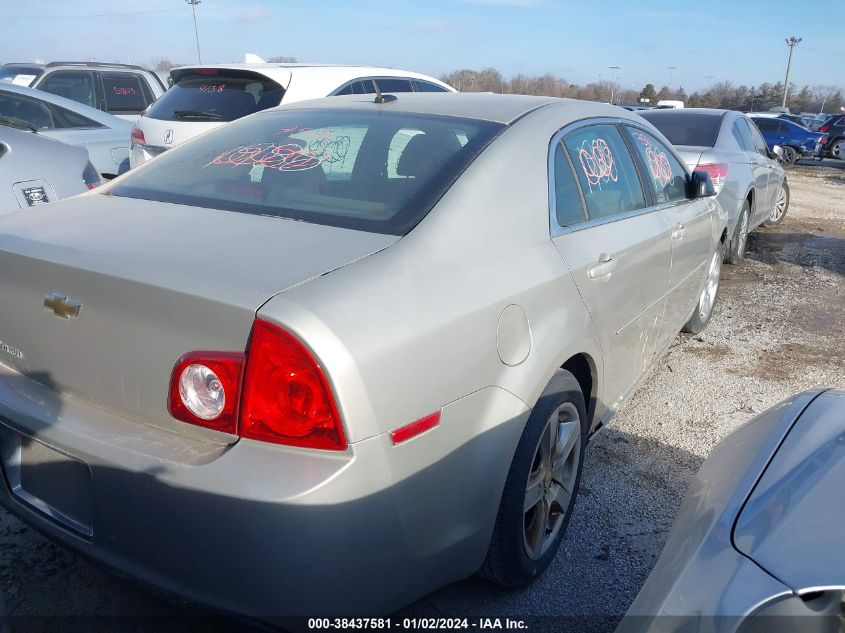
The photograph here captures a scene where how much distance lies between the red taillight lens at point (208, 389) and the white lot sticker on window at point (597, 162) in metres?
1.84

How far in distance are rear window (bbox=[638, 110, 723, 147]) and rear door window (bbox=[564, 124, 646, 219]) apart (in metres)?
4.01

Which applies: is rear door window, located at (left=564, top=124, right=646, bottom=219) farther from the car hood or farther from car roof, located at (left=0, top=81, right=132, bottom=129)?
car roof, located at (left=0, top=81, right=132, bottom=129)

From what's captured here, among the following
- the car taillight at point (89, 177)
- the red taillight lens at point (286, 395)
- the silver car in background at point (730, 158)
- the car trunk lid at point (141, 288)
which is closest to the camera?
the red taillight lens at point (286, 395)

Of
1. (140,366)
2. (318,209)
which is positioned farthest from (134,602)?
(318,209)

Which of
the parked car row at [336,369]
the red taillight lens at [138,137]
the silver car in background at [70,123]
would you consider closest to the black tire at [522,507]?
the parked car row at [336,369]

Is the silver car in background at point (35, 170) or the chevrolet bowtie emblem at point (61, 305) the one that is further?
the silver car in background at point (35, 170)

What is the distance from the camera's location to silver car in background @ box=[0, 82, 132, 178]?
6.79 metres

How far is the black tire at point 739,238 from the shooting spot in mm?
7250

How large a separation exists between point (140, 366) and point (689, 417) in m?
3.09

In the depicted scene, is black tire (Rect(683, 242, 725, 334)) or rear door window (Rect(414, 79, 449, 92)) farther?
rear door window (Rect(414, 79, 449, 92))

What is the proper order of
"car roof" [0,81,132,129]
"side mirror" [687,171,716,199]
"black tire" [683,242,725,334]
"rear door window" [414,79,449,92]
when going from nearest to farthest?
"side mirror" [687,171,716,199], "black tire" [683,242,725,334], "car roof" [0,81,132,129], "rear door window" [414,79,449,92]

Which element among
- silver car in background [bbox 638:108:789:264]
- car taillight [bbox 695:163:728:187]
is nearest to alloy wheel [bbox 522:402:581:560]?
silver car in background [bbox 638:108:789:264]

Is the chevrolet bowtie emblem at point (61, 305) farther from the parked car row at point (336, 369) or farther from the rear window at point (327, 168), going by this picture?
the rear window at point (327, 168)

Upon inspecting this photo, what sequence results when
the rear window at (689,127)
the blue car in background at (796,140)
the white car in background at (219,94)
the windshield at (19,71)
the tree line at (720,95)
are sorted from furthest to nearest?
the tree line at (720,95), the blue car in background at (796,140), the windshield at (19,71), the rear window at (689,127), the white car in background at (219,94)
